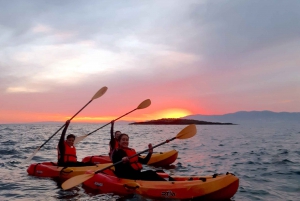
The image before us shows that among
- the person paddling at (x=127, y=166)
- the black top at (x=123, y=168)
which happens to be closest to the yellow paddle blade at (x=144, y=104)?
the person paddling at (x=127, y=166)

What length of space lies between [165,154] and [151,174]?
5036mm

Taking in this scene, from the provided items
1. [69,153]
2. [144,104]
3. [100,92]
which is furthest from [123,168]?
[100,92]

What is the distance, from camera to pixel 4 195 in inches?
277

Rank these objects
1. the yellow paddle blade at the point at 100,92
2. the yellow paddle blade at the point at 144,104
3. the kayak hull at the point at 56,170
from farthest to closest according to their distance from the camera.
A: the yellow paddle blade at the point at 100,92 → the yellow paddle blade at the point at 144,104 → the kayak hull at the point at 56,170


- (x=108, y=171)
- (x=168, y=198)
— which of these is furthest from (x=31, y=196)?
(x=168, y=198)

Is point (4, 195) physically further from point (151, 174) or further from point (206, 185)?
point (206, 185)

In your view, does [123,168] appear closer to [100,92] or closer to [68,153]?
[68,153]

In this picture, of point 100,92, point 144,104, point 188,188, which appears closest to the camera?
point 188,188

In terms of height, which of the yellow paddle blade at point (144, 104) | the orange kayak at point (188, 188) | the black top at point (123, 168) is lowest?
the orange kayak at point (188, 188)

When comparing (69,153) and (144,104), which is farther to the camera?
(144,104)

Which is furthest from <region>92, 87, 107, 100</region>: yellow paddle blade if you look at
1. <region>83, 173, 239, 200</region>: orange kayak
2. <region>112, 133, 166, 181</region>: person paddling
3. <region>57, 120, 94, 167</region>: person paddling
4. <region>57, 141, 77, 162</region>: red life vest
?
<region>83, 173, 239, 200</region>: orange kayak

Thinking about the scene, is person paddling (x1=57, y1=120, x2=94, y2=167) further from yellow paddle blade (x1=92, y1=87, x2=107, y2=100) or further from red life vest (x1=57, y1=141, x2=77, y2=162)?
yellow paddle blade (x1=92, y1=87, x2=107, y2=100)

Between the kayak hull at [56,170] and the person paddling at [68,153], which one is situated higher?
the person paddling at [68,153]

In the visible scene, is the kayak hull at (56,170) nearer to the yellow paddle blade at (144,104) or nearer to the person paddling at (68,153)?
the person paddling at (68,153)
